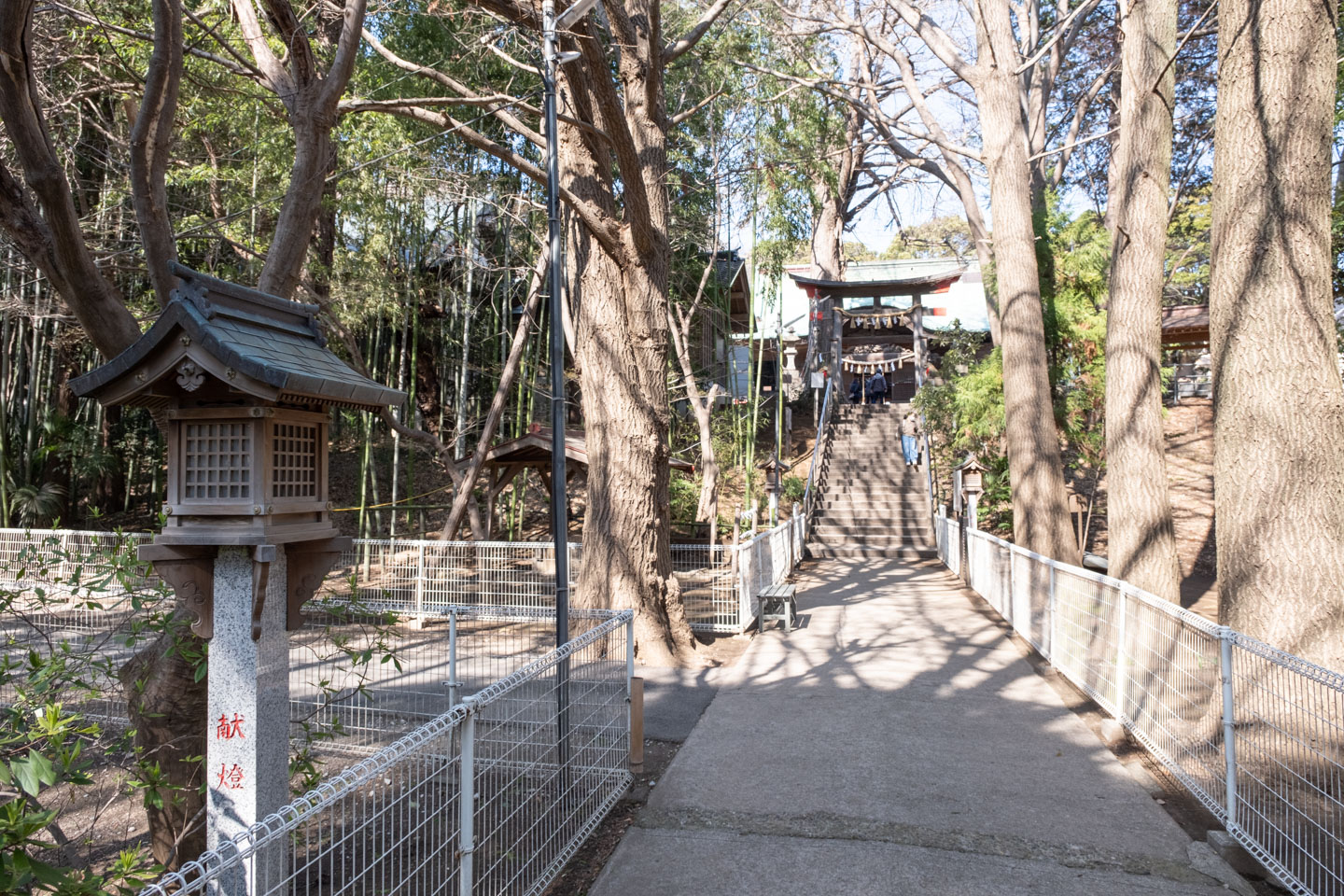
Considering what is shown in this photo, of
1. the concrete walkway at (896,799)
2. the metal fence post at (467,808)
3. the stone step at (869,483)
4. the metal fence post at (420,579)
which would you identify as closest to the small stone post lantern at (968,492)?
the stone step at (869,483)

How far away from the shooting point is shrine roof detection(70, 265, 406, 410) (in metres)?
3.09

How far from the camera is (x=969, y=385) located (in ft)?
50.8

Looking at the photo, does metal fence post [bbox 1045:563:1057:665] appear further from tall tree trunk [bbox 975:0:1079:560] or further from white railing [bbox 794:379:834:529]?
white railing [bbox 794:379:834:529]

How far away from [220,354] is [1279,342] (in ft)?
20.6

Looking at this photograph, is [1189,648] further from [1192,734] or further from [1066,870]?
[1066,870]

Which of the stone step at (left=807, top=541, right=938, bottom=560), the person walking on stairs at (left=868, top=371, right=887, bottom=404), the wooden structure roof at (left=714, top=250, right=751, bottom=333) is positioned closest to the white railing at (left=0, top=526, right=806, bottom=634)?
the stone step at (left=807, top=541, right=938, bottom=560)

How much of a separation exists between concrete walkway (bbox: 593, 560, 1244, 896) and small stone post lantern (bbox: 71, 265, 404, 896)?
176 centimetres

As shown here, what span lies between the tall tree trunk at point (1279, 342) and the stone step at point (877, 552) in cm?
1274

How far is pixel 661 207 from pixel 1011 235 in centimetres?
585

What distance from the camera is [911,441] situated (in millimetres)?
21844

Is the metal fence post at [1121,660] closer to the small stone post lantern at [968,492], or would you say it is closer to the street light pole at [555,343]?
the street light pole at [555,343]

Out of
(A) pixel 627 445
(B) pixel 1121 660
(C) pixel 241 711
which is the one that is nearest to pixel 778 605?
(A) pixel 627 445

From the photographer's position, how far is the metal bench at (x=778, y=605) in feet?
34.7

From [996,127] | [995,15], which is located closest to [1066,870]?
[996,127]
